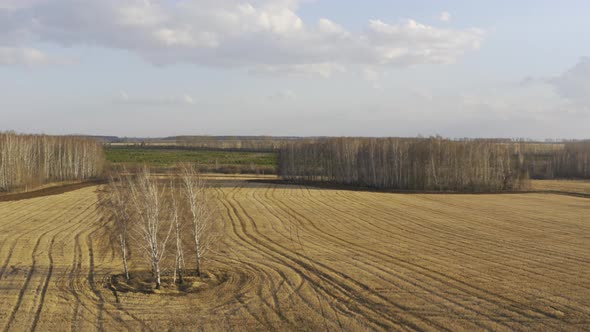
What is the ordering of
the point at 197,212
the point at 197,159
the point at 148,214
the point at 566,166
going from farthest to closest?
the point at 197,159, the point at 566,166, the point at 197,212, the point at 148,214

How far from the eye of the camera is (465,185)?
61969 mm

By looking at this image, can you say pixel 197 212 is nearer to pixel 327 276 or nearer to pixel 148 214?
pixel 148 214

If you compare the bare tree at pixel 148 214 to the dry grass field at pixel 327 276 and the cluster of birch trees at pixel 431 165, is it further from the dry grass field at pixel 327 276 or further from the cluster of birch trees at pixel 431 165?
the cluster of birch trees at pixel 431 165

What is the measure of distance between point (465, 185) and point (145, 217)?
51.4 metres

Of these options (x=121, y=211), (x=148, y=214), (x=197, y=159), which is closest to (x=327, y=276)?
(x=148, y=214)

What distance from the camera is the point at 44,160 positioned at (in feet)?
220

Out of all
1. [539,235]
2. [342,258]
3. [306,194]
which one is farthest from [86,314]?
[306,194]

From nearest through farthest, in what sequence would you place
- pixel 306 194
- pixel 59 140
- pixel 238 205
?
pixel 238 205, pixel 306 194, pixel 59 140

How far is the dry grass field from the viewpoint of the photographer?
14.7m

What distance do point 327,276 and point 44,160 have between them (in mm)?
60145

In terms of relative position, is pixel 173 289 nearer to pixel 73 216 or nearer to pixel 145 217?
pixel 145 217

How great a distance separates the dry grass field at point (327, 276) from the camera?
1470cm

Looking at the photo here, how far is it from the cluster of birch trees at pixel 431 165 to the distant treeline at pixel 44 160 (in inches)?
1545

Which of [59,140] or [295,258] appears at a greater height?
[59,140]
